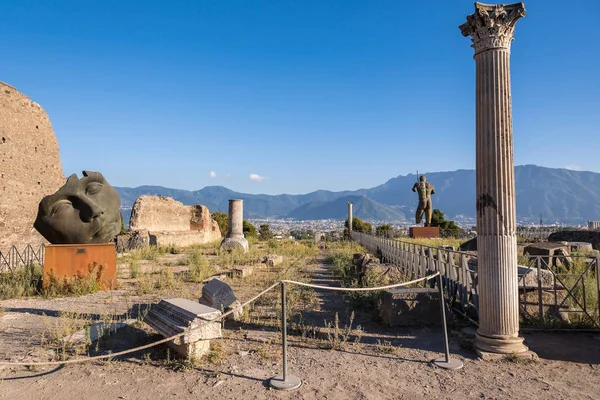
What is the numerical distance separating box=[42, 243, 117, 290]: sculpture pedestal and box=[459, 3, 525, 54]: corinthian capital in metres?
9.67

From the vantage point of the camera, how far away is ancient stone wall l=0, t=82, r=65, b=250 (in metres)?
19.2

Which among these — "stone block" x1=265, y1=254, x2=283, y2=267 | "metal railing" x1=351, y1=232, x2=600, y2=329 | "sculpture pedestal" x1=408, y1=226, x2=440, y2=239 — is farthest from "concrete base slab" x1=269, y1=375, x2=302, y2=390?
"sculpture pedestal" x1=408, y1=226, x2=440, y2=239

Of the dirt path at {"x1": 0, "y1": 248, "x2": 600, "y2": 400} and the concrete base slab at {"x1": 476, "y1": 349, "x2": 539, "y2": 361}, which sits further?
the concrete base slab at {"x1": 476, "y1": 349, "x2": 539, "y2": 361}

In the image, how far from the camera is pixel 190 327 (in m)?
5.41

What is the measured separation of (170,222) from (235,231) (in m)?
10.1

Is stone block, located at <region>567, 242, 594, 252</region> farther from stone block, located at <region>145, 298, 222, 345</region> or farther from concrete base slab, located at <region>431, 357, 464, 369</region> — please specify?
stone block, located at <region>145, 298, 222, 345</region>

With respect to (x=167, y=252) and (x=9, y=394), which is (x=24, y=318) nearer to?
(x=9, y=394)

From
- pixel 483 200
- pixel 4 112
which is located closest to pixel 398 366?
pixel 483 200

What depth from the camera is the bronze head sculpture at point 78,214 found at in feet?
35.3

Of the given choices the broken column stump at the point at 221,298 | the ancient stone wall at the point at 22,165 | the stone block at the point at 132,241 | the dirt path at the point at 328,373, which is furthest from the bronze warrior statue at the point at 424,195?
the broken column stump at the point at 221,298

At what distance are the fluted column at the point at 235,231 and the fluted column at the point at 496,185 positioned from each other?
17.0 m

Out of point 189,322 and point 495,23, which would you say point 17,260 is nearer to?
point 189,322

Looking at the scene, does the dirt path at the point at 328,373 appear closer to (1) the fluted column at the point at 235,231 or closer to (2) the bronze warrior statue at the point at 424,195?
(1) the fluted column at the point at 235,231

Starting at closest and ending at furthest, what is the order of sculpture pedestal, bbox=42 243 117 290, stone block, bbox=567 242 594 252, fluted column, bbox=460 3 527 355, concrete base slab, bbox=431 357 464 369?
concrete base slab, bbox=431 357 464 369, fluted column, bbox=460 3 527 355, sculpture pedestal, bbox=42 243 117 290, stone block, bbox=567 242 594 252
